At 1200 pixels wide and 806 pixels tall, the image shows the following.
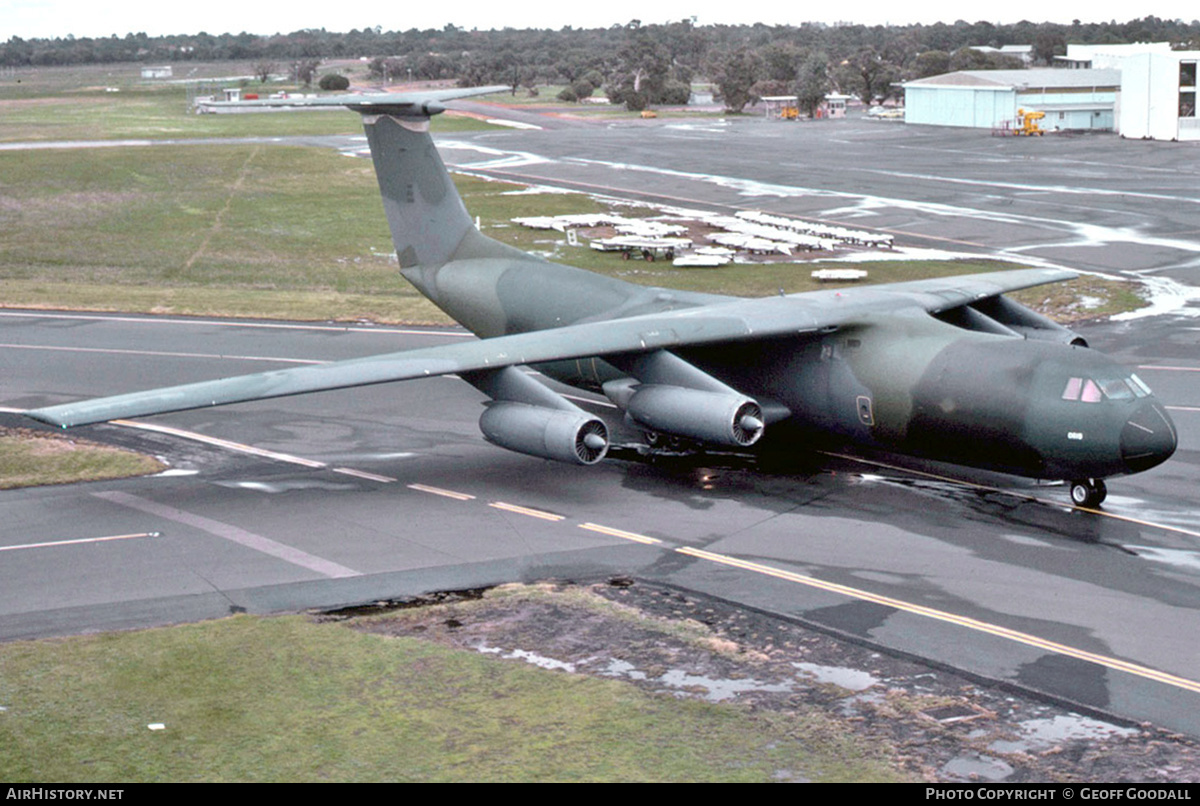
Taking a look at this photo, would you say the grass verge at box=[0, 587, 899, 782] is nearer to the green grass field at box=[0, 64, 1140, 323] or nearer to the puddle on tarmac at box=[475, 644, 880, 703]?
the puddle on tarmac at box=[475, 644, 880, 703]

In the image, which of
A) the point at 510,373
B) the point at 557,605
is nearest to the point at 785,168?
the point at 510,373

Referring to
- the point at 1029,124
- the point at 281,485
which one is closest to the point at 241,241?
the point at 281,485

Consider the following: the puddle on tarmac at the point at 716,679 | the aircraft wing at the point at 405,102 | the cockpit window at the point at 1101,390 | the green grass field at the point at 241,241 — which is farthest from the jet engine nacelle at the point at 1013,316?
the puddle on tarmac at the point at 716,679

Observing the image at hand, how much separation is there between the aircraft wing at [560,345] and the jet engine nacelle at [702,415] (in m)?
1.18

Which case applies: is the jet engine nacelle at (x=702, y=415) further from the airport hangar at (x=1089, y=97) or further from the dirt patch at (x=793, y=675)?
A: the airport hangar at (x=1089, y=97)

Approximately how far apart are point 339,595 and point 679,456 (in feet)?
37.3

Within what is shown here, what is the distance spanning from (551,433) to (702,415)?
3192 mm

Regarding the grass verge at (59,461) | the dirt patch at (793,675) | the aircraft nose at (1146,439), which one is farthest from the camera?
the grass verge at (59,461)

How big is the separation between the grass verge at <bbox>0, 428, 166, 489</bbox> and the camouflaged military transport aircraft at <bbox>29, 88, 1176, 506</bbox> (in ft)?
13.7

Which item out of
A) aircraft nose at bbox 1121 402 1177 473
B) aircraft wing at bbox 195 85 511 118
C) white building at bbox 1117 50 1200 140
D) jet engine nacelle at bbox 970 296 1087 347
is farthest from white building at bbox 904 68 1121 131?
aircraft nose at bbox 1121 402 1177 473

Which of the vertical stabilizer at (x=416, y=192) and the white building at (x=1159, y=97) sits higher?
the white building at (x=1159, y=97)

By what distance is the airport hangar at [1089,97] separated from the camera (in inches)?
4309
